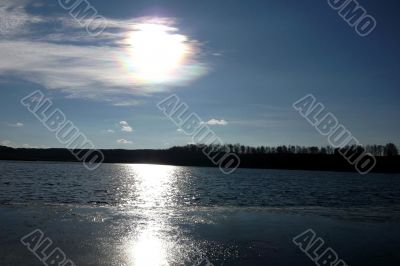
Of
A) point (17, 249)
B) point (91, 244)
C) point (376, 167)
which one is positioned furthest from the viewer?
point (376, 167)

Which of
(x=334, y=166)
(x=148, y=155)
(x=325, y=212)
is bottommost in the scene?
(x=148, y=155)

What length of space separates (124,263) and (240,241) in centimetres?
446

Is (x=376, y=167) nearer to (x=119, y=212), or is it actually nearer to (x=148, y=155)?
(x=148, y=155)

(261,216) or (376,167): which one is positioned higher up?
(376,167)

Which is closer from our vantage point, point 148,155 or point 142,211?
point 142,211

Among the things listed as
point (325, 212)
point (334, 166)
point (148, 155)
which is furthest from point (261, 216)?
point (148, 155)

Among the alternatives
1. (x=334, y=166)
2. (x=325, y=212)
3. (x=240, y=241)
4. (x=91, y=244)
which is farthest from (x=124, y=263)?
(x=334, y=166)

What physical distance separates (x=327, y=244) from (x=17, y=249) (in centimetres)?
903

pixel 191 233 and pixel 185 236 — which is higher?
pixel 191 233

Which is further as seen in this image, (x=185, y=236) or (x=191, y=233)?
(x=191, y=233)

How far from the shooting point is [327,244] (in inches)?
572

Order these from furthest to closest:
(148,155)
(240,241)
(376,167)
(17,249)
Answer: (148,155) < (376,167) < (240,241) < (17,249)

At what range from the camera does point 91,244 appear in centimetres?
1322

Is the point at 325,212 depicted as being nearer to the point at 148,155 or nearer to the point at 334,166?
the point at 334,166
